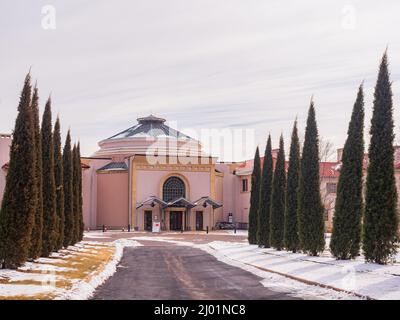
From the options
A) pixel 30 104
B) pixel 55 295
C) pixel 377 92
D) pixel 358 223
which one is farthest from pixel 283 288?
pixel 30 104

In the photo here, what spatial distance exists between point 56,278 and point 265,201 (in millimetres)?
18085

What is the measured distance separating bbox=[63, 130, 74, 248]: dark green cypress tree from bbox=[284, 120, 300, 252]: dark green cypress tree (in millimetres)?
11359

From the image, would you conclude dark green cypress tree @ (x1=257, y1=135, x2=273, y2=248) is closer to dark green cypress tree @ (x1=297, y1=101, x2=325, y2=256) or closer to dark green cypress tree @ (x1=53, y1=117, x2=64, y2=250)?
dark green cypress tree @ (x1=297, y1=101, x2=325, y2=256)

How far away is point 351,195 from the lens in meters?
21.9

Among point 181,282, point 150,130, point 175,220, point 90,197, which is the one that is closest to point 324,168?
point 175,220

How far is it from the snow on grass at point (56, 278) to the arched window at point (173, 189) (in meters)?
39.3

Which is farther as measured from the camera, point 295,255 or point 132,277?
point 295,255

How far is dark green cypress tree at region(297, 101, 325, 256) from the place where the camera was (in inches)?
975

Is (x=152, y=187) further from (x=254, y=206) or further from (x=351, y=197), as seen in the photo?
(x=351, y=197)
